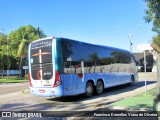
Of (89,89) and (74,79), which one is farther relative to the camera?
(89,89)

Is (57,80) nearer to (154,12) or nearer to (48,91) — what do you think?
(48,91)

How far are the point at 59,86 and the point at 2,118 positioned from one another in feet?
13.2

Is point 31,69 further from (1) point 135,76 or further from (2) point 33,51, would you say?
(1) point 135,76

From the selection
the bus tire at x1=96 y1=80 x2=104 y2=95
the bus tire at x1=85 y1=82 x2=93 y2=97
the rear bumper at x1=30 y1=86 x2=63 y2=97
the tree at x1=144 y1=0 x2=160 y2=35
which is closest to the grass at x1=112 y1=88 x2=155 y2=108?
the rear bumper at x1=30 y1=86 x2=63 y2=97

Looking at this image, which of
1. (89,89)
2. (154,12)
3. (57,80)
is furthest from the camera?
(154,12)

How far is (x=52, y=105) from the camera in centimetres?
1295

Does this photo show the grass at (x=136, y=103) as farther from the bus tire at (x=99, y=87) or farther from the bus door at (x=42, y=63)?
the bus tire at (x=99, y=87)

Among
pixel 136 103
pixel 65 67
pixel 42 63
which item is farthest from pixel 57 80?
pixel 136 103

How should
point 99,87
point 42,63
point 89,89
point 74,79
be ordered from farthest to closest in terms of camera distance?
point 99,87 < point 89,89 < point 74,79 < point 42,63

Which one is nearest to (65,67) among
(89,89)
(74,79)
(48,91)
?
(74,79)

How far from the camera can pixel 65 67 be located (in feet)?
44.4

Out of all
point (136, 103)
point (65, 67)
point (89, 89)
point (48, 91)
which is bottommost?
point (136, 103)

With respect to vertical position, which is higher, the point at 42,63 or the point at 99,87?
the point at 42,63

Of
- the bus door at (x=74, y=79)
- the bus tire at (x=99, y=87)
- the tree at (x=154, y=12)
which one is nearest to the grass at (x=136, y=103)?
the bus door at (x=74, y=79)
